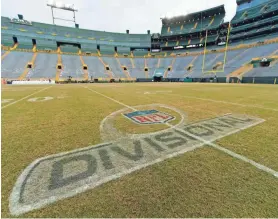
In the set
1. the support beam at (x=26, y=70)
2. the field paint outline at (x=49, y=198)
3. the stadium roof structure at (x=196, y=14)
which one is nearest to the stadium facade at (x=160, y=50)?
the stadium roof structure at (x=196, y=14)

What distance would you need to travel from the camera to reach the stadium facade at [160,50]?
38.1 meters

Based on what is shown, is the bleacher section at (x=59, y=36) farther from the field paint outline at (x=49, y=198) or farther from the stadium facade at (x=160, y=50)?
the field paint outline at (x=49, y=198)

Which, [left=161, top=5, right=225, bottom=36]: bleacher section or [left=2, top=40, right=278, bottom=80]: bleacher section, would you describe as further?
[left=161, top=5, right=225, bottom=36]: bleacher section

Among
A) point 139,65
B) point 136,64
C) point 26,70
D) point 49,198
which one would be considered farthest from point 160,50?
point 49,198

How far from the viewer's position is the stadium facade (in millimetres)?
38094

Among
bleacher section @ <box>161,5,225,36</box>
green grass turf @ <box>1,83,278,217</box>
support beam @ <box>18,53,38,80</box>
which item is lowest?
green grass turf @ <box>1,83,278,217</box>

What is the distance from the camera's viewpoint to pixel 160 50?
69.4 metres

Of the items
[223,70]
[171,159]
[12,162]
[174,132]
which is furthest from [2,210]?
[223,70]

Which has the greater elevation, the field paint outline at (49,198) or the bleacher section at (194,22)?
the bleacher section at (194,22)

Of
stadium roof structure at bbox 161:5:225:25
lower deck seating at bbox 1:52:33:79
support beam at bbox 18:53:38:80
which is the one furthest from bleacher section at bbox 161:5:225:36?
lower deck seating at bbox 1:52:33:79

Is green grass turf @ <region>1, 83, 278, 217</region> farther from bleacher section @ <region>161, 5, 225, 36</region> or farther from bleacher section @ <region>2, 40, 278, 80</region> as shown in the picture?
bleacher section @ <region>161, 5, 225, 36</region>

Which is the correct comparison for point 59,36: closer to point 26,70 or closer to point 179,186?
point 26,70

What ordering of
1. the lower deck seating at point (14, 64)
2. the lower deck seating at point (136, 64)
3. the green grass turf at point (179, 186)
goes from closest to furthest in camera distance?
the green grass turf at point (179, 186) → the lower deck seating at point (14, 64) → the lower deck seating at point (136, 64)

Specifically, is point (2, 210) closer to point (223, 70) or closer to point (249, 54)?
point (223, 70)
